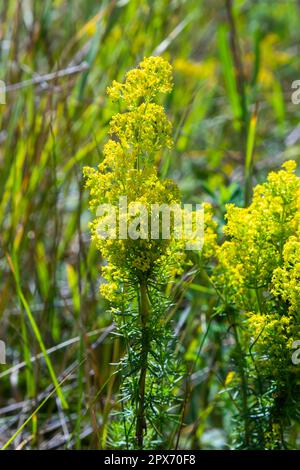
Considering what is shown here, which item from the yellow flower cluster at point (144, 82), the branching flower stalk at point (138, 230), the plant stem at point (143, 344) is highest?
the yellow flower cluster at point (144, 82)

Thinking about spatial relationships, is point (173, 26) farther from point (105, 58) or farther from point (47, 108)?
point (47, 108)

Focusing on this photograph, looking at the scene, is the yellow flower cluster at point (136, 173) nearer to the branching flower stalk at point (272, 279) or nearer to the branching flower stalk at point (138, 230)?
the branching flower stalk at point (138, 230)

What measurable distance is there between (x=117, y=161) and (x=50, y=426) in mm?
934

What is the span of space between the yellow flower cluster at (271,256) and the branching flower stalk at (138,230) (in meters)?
0.10

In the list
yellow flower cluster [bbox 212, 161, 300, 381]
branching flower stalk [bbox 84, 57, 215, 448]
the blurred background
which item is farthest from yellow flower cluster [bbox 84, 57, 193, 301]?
the blurred background

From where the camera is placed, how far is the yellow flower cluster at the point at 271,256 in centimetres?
107

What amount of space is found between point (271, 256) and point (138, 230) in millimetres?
245

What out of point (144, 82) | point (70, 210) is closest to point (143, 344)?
point (144, 82)

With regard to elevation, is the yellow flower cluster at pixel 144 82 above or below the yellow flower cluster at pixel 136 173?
above

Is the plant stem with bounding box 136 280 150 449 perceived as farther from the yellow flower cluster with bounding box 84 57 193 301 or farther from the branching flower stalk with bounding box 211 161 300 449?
the branching flower stalk with bounding box 211 161 300 449

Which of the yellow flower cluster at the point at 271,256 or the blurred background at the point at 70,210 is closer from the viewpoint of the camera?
the yellow flower cluster at the point at 271,256

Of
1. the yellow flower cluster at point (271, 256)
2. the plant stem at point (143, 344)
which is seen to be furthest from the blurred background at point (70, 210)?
the yellow flower cluster at point (271, 256)
